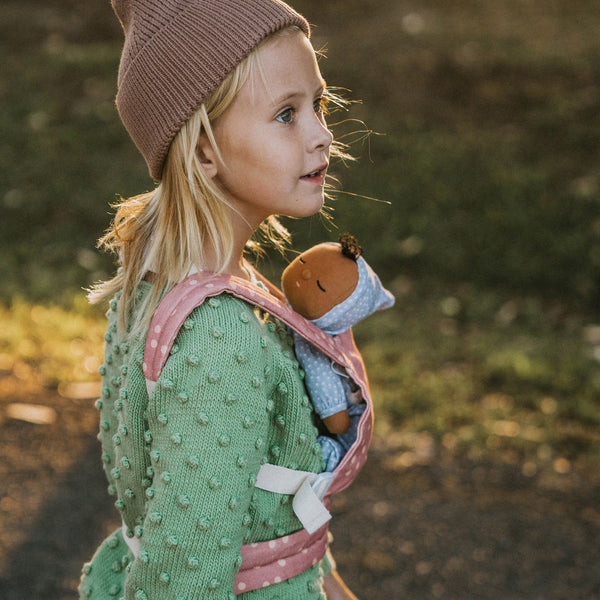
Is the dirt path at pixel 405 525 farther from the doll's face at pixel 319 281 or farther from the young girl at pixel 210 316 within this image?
the doll's face at pixel 319 281

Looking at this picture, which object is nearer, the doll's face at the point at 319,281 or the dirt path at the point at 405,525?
the doll's face at the point at 319,281

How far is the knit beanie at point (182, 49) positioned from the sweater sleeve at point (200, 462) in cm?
49

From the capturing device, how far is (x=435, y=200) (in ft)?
22.1

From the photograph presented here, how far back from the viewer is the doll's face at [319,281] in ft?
5.81

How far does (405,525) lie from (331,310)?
193 centimetres

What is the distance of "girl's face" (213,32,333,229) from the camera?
157 cm

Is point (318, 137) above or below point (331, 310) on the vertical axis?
above

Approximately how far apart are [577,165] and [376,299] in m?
5.58

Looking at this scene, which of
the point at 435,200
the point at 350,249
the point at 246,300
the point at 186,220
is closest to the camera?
the point at 246,300

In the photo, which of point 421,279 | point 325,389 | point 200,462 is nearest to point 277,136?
point 325,389

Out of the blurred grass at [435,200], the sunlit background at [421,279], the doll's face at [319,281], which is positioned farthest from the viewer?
the blurred grass at [435,200]

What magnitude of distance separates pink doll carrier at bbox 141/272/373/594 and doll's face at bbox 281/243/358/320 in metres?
0.09

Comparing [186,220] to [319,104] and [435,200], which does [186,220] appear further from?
[435,200]

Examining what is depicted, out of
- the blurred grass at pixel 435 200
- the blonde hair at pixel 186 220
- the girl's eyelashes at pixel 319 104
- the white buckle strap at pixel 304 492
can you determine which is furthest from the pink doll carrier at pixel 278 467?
the blurred grass at pixel 435 200
